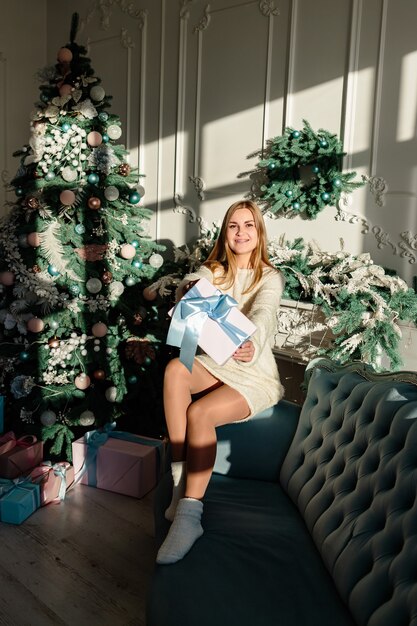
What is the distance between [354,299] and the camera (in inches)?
121

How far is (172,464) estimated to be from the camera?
2.48 metres

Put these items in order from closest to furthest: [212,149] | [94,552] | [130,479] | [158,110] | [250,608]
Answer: [250,608] → [94,552] → [130,479] → [212,149] → [158,110]

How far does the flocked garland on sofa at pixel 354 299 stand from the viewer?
2980 mm

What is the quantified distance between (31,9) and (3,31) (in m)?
0.42

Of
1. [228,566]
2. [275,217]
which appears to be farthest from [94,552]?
[275,217]

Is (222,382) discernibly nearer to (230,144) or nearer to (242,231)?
(242,231)

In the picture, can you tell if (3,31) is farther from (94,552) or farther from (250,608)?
(250,608)

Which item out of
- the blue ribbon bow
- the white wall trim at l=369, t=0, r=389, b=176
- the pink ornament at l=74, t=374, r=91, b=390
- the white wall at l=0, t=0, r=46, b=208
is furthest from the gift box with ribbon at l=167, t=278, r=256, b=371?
the white wall at l=0, t=0, r=46, b=208

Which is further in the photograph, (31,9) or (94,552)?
(31,9)

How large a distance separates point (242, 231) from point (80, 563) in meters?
1.78

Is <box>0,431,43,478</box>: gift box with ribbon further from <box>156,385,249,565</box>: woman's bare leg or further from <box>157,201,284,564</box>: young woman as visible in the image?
<box>156,385,249,565</box>: woman's bare leg

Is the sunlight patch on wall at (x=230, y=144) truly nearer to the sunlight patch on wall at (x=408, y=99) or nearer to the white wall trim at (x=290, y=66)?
the white wall trim at (x=290, y=66)

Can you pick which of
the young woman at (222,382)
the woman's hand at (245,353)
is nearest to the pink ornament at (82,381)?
the young woman at (222,382)

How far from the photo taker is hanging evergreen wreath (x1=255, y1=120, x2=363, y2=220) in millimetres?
3514
